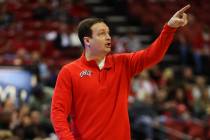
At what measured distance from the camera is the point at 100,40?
3.99 meters

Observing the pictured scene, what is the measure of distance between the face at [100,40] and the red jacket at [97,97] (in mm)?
101

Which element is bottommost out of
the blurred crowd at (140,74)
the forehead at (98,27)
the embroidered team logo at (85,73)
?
the blurred crowd at (140,74)

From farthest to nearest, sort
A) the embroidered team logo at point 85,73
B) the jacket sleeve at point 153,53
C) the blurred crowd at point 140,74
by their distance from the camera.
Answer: the blurred crowd at point 140,74 → the embroidered team logo at point 85,73 → the jacket sleeve at point 153,53

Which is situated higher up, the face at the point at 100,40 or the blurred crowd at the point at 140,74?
the face at the point at 100,40

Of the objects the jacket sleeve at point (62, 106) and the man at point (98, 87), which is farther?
the man at point (98, 87)

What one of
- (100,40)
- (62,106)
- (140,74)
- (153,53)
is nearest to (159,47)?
(153,53)

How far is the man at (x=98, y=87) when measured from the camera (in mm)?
3912

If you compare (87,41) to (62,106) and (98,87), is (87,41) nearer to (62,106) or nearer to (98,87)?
(98,87)

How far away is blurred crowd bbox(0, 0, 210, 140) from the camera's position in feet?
34.2

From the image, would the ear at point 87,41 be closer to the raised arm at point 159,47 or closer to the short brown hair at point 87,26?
the short brown hair at point 87,26

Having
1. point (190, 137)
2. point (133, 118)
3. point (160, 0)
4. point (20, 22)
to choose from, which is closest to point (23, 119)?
point (133, 118)

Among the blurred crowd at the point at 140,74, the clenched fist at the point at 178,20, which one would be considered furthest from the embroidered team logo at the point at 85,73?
the blurred crowd at the point at 140,74

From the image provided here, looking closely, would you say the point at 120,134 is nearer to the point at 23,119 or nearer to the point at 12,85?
the point at 23,119

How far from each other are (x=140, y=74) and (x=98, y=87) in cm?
892
